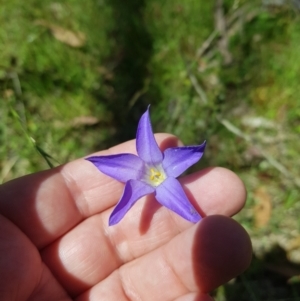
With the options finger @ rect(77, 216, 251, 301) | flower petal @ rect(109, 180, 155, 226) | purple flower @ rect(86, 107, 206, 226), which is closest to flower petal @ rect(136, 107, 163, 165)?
purple flower @ rect(86, 107, 206, 226)

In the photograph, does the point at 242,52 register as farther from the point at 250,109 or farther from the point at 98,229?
the point at 98,229

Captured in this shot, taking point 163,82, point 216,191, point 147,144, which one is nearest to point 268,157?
point 163,82

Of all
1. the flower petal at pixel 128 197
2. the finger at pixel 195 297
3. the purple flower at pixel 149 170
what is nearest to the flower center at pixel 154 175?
the purple flower at pixel 149 170

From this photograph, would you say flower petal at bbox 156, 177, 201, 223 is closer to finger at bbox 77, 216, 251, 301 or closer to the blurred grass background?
finger at bbox 77, 216, 251, 301

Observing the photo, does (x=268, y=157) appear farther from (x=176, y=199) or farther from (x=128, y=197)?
(x=128, y=197)

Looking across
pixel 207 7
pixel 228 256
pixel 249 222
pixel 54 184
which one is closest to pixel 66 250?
pixel 54 184

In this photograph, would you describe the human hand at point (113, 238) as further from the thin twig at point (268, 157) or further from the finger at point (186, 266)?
the thin twig at point (268, 157)
